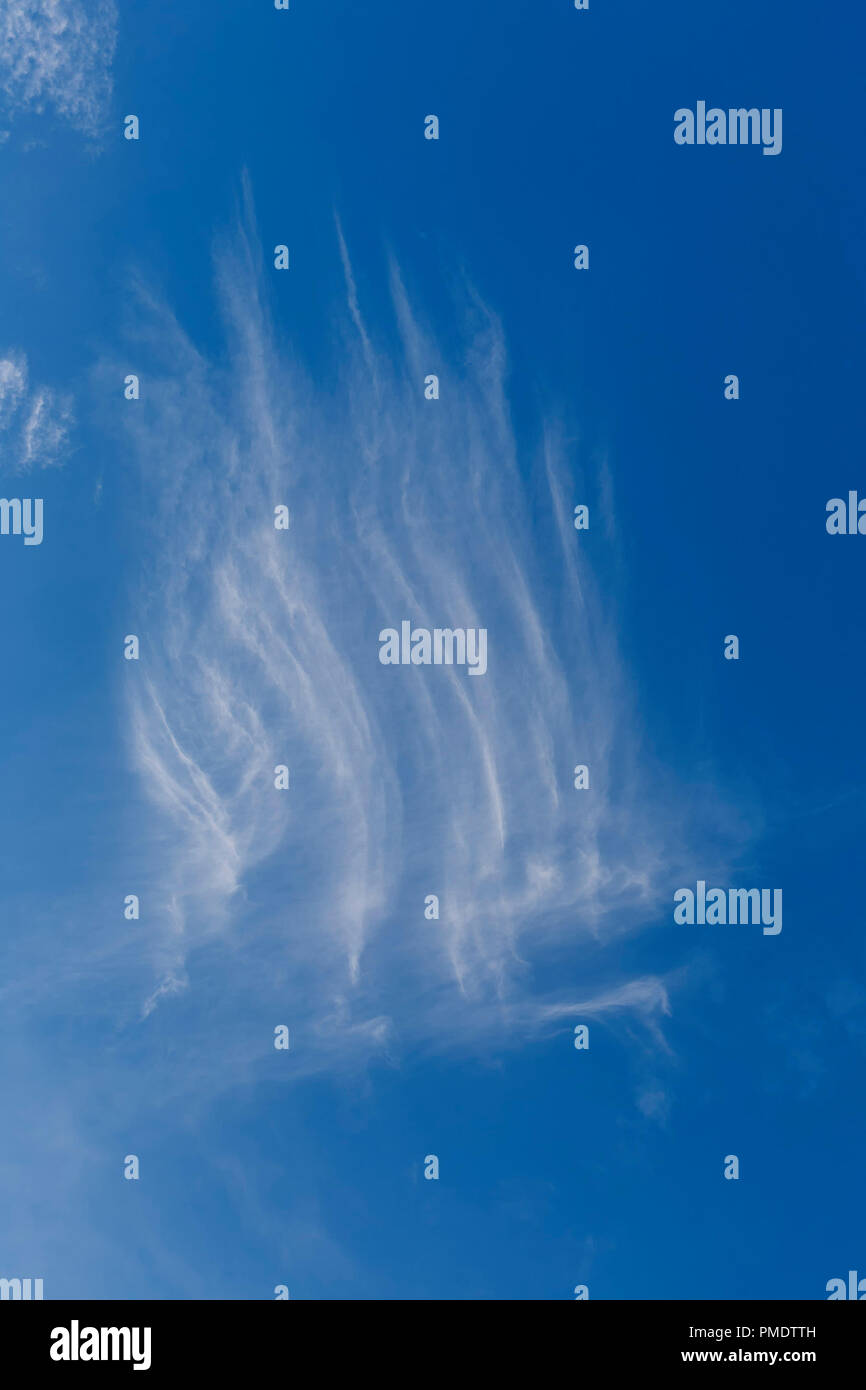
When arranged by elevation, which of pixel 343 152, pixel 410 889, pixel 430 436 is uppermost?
pixel 343 152

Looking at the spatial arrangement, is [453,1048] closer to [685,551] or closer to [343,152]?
[685,551]

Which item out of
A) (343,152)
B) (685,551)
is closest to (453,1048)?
(685,551)

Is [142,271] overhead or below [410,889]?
overhead

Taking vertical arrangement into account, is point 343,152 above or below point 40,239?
above

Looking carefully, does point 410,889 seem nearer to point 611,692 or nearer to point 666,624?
point 611,692

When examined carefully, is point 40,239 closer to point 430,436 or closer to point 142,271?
point 142,271
